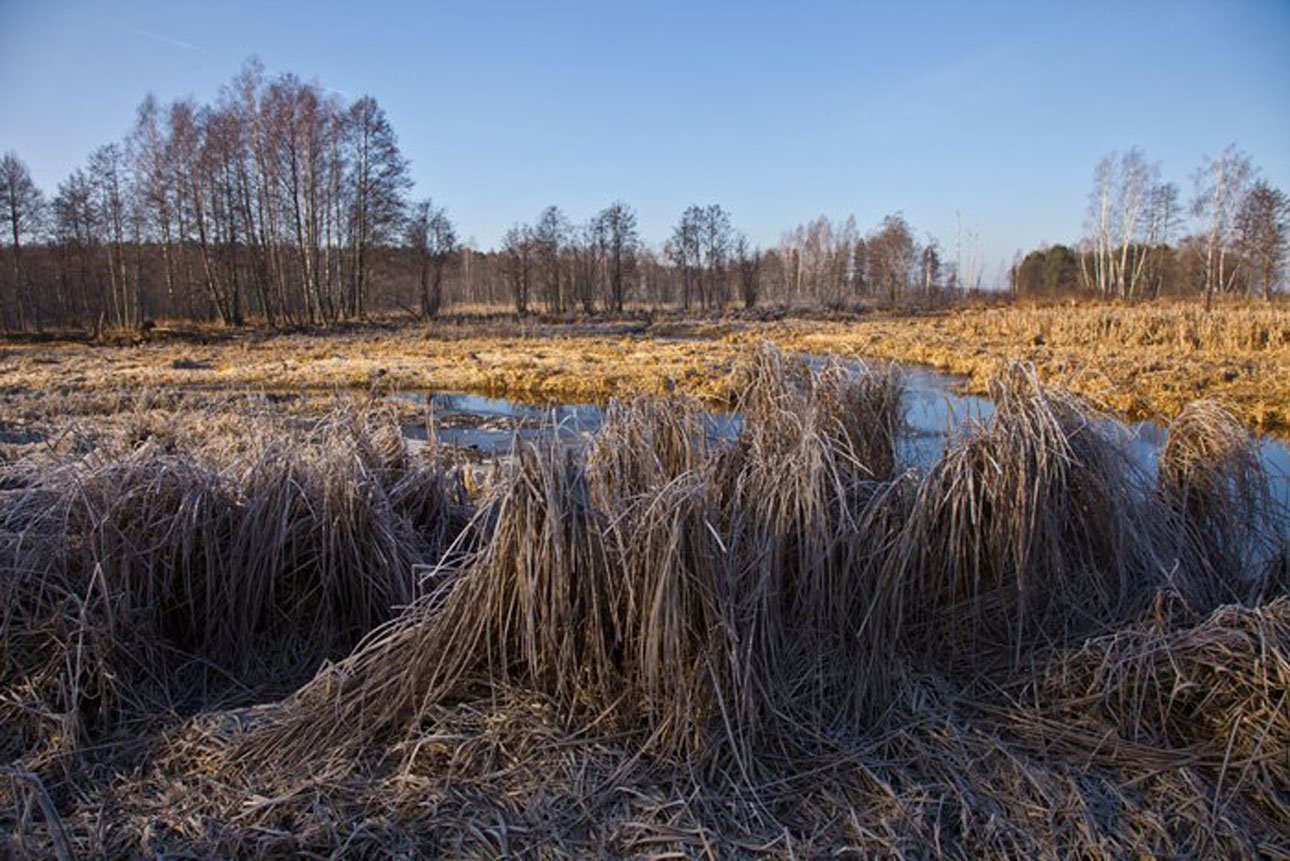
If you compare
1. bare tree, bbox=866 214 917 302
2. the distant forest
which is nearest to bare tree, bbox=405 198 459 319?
the distant forest

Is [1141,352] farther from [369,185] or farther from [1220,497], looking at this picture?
[369,185]

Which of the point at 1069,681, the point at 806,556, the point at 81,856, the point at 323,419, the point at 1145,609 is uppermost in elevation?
the point at 323,419

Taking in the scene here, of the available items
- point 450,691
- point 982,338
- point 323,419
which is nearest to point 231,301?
point 982,338

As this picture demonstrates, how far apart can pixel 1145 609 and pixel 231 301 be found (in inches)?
1569

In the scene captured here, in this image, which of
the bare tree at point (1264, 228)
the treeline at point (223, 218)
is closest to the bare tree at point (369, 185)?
the treeline at point (223, 218)

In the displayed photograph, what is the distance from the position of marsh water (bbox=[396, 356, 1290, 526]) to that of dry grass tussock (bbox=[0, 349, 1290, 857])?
0.51ft

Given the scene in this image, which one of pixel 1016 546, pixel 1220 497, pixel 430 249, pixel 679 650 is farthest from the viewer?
pixel 430 249

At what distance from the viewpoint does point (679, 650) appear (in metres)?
2.40

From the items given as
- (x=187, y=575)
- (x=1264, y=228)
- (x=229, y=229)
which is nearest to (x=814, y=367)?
(x=187, y=575)

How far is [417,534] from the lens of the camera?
12.4ft

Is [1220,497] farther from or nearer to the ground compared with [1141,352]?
nearer to the ground

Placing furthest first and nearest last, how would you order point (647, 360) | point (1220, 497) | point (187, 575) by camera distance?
point (647, 360), point (1220, 497), point (187, 575)

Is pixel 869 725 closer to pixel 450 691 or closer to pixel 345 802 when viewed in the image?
pixel 450 691

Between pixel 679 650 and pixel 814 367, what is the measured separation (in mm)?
2113
